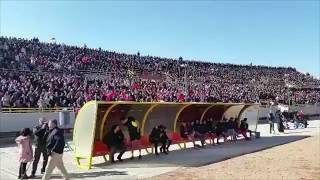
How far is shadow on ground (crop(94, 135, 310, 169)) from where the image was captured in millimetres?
15398

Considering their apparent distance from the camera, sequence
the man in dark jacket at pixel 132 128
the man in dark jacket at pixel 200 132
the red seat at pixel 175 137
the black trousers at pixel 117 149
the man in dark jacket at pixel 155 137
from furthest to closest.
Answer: the man in dark jacket at pixel 200 132
the red seat at pixel 175 137
the man in dark jacket at pixel 155 137
the man in dark jacket at pixel 132 128
the black trousers at pixel 117 149

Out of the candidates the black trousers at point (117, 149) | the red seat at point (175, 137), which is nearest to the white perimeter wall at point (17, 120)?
the red seat at point (175, 137)

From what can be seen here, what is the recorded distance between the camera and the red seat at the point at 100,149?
15.5 meters

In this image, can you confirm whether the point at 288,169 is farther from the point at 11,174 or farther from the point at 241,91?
the point at 241,91

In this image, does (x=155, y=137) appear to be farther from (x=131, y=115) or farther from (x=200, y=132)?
(x=200, y=132)

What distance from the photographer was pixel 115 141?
15.6 metres

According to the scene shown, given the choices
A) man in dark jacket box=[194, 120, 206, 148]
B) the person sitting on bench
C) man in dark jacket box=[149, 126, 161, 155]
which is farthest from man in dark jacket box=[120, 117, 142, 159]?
the person sitting on bench

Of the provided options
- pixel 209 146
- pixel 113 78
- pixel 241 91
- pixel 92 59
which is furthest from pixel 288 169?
pixel 241 91

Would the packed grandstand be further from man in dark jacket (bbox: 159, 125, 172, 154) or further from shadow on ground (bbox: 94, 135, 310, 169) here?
man in dark jacket (bbox: 159, 125, 172, 154)

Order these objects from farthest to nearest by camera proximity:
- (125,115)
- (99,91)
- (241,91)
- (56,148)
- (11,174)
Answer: (241,91)
(99,91)
(125,115)
(11,174)
(56,148)

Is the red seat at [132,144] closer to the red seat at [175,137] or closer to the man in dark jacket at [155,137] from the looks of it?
the man in dark jacket at [155,137]

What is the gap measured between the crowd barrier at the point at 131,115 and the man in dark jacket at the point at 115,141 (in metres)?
0.30

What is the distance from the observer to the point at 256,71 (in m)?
69.2

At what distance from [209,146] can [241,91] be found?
1218 inches
